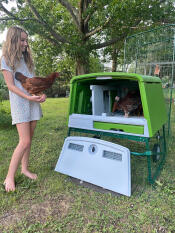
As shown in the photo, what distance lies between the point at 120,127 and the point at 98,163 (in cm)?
44

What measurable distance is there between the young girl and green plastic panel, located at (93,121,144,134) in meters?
0.67

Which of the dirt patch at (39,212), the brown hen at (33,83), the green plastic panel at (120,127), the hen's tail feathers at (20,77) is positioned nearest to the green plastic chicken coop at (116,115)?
the green plastic panel at (120,127)

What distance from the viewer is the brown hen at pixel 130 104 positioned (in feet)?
6.91

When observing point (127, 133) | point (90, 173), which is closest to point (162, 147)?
point (127, 133)

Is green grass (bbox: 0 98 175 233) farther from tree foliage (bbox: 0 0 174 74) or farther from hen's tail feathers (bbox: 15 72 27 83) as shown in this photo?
tree foliage (bbox: 0 0 174 74)

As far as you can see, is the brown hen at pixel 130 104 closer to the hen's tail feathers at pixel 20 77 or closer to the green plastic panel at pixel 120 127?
the green plastic panel at pixel 120 127

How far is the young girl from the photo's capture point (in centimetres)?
168

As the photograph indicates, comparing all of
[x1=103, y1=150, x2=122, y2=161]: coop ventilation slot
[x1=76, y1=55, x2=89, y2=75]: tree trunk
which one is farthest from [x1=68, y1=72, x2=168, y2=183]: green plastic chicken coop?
[x1=76, y1=55, x2=89, y2=75]: tree trunk

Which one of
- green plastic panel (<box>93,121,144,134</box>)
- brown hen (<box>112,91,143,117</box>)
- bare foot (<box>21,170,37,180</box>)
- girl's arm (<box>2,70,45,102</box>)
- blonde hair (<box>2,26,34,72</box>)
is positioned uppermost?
blonde hair (<box>2,26,34,72</box>)

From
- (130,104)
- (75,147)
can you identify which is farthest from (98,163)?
(130,104)

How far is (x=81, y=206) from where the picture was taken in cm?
164

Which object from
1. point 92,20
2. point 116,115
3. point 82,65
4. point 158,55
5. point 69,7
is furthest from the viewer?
point 82,65

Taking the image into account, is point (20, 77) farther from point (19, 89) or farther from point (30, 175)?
point (30, 175)

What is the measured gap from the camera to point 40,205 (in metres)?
1.66
